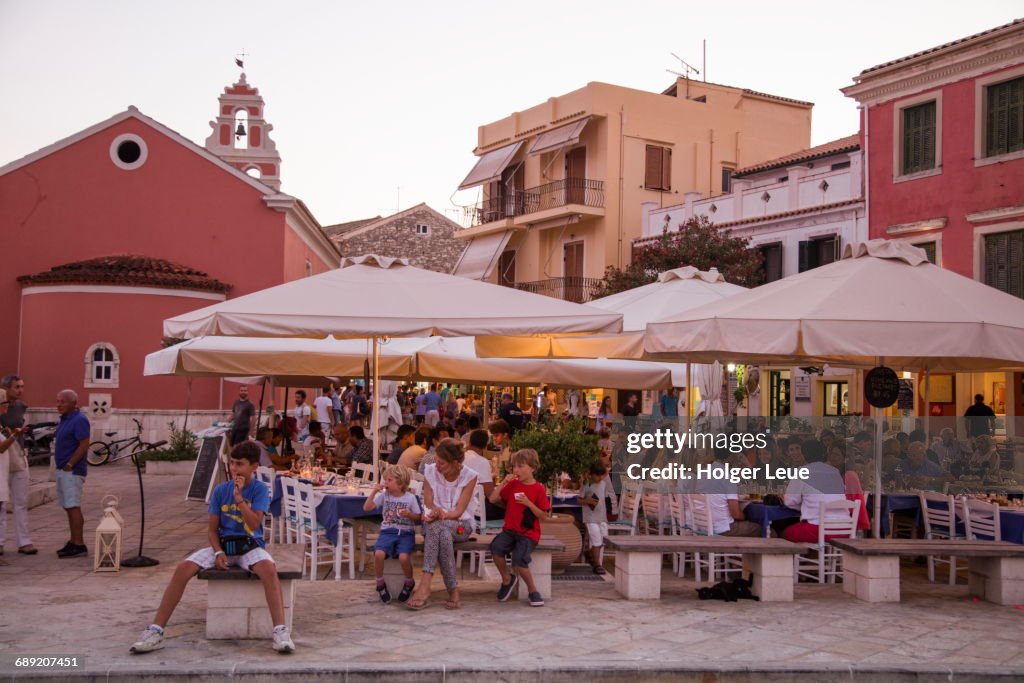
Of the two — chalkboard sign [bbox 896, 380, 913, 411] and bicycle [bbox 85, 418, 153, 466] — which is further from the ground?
chalkboard sign [bbox 896, 380, 913, 411]

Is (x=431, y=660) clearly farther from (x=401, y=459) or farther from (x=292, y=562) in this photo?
(x=401, y=459)

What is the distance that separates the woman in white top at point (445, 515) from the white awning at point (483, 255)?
99.3ft

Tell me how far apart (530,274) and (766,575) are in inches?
1204

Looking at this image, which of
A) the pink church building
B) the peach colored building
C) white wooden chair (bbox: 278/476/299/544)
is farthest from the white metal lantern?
the peach colored building

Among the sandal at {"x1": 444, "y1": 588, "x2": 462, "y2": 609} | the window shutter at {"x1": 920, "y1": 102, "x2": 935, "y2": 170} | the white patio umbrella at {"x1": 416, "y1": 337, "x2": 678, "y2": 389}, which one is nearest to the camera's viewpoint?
the sandal at {"x1": 444, "y1": 588, "x2": 462, "y2": 609}

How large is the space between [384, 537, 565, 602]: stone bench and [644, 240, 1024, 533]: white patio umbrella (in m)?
2.22

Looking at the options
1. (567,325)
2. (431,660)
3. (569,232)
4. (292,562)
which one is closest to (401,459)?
(567,325)

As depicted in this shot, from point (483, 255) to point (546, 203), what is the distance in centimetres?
396

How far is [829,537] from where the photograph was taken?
9883 millimetres

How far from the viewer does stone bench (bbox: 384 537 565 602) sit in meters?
8.80

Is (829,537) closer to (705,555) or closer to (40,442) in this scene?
(705,555)

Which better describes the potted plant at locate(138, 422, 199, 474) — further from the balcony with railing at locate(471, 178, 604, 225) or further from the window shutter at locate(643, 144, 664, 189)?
the window shutter at locate(643, 144, 664, 189)

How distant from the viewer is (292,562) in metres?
7.63

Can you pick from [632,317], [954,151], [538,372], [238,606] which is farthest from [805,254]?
[238,606]
